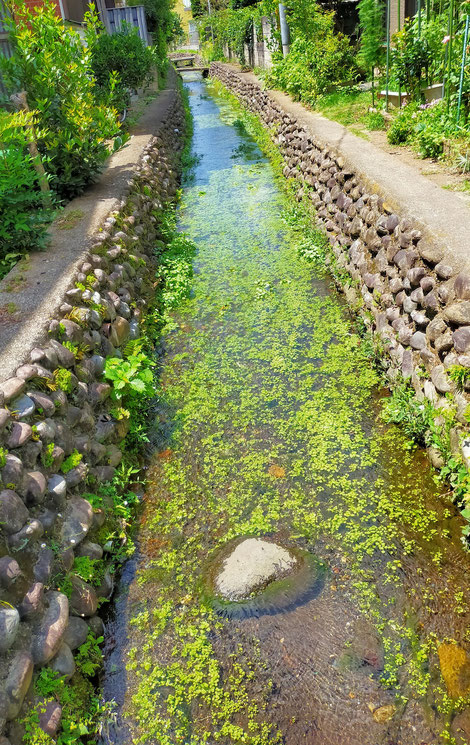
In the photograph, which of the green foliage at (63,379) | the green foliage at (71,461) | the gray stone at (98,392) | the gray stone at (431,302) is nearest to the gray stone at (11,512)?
the green foliage at (71,461)

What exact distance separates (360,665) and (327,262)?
542 cm

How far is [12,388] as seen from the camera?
11.4 ft

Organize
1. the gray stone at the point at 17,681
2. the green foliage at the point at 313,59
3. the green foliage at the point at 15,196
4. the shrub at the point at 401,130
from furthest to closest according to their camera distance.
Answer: the green foliage at the point at 313,59 < the shrub at the point at 401,130 < the green foliage at the point at 15,196 < the gray stone at the point at 17,681

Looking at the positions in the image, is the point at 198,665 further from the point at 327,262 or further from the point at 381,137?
the point at 381,137

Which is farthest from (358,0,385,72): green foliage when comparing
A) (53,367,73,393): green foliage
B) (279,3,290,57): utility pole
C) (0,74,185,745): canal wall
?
(53,367,73,393): green foliage

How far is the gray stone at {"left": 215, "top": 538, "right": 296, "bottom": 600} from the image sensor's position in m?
3.53

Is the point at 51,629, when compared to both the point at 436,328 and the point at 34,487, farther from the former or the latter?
the point at 436,328

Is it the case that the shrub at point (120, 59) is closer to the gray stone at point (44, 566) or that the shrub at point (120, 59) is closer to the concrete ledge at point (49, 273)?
the concrete ledge at point (49, 273)

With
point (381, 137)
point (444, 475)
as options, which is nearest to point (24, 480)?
point (444, 475)

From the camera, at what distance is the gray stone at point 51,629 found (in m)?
2.79

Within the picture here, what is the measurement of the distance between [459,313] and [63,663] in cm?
319

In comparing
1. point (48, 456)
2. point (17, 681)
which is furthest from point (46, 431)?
point (17, 681)

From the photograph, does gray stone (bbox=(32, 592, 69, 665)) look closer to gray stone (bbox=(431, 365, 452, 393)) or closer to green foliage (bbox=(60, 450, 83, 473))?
green foliage (bbox=(60, 450, 83, 473))

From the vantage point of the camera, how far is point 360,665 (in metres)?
3.04
